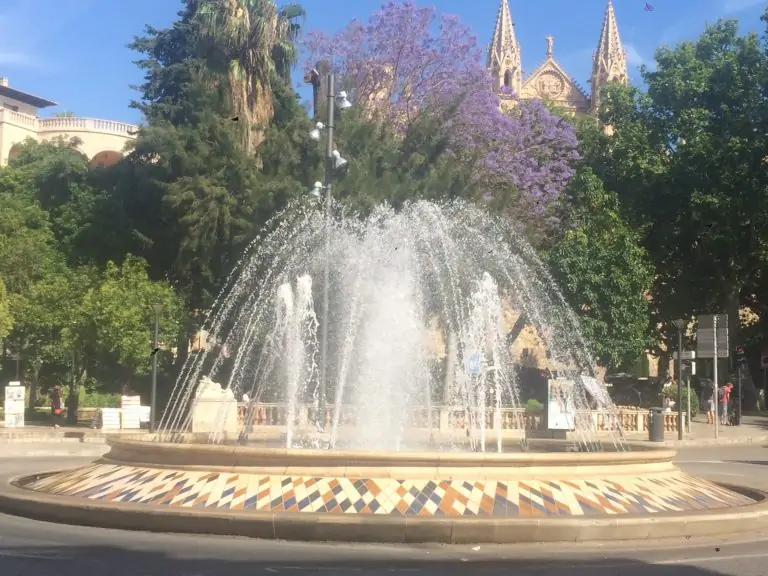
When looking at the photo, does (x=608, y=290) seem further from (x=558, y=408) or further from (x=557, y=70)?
(x=557, y=70)

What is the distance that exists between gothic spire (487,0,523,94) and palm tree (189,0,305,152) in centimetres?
6529

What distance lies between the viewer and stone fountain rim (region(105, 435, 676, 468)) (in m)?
9.88

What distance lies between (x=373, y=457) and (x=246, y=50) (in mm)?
24597

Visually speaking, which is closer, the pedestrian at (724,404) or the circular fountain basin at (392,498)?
the circular fountain basin at (392,498)

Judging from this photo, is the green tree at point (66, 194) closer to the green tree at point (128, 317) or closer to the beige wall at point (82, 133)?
the green tree at point (128, 317)

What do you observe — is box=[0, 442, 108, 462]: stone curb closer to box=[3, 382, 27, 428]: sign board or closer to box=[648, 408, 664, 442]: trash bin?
box=[3, 382, 27, 428]: sign board

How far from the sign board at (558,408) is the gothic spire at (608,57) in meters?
73.4

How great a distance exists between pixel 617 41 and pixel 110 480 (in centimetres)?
9186

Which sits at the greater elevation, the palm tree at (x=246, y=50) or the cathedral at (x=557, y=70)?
the cathedral at (x=557, y=70)

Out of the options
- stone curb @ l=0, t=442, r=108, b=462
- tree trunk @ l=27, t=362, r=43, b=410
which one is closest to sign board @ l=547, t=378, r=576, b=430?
stone curb @ l=0, t=442, r=108, b=462

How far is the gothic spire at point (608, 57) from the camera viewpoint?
92438 millimetres

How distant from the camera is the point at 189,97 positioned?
3428 centimetres

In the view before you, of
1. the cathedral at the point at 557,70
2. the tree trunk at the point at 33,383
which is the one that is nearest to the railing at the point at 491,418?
the tree trunk at the point at 33,383

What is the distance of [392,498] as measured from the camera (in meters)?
9.46
